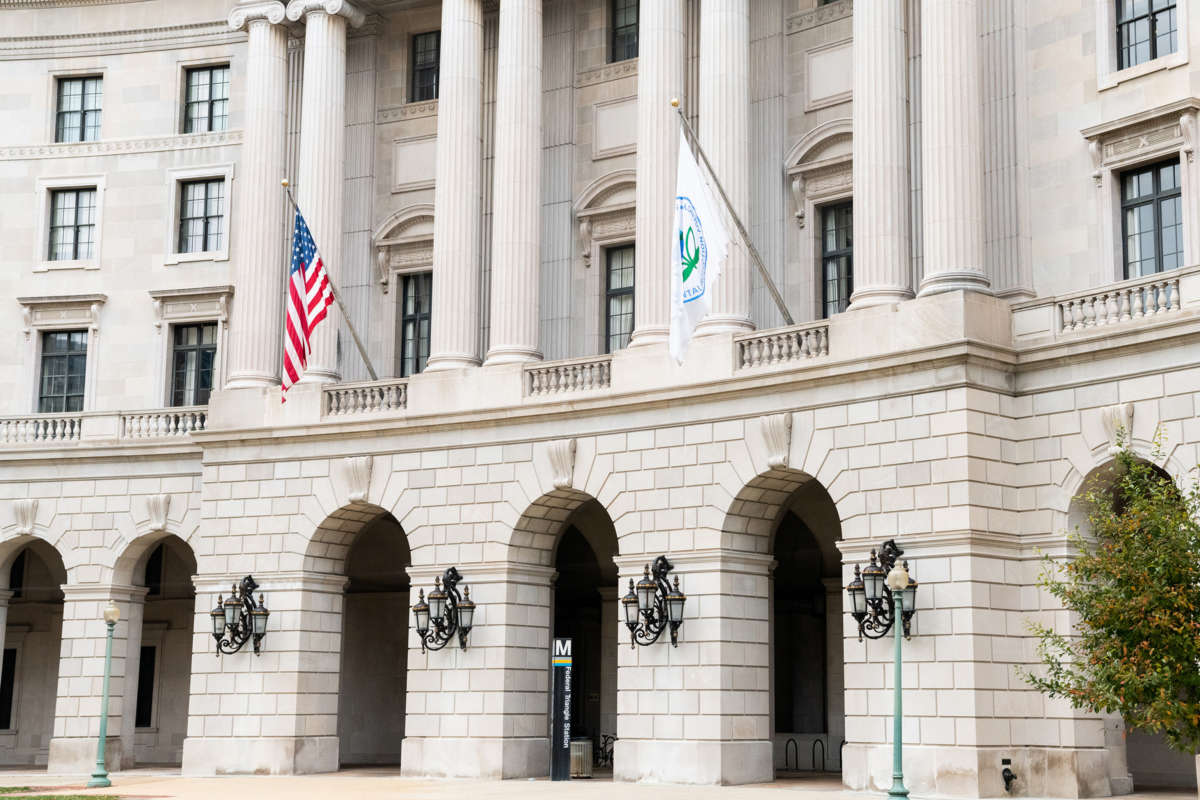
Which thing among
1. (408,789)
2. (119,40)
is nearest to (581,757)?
(408,789)

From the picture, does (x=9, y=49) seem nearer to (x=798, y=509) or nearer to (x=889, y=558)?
(x=798, y=509)

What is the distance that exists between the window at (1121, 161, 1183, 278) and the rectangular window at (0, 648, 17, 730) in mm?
35764

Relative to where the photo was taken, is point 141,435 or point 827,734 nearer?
point 827,734

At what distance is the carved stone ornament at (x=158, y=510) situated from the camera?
46812 mm

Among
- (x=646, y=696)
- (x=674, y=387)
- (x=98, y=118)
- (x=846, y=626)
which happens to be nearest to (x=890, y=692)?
(x=846, y=626)

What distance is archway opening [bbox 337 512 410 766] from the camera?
1919 inches

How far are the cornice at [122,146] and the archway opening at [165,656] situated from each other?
11677 mm

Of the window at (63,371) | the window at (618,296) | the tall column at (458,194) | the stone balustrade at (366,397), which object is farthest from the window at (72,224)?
the window at (618,296)

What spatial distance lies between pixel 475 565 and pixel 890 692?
448 inches

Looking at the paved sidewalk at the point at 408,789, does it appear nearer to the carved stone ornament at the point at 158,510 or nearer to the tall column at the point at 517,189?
the carved stone ornament at the point at 158,510

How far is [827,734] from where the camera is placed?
43.2 meters

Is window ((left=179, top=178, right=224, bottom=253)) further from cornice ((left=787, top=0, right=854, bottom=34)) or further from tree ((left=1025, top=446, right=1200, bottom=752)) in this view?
tree ((left=1025, top=446, right=1200, bottom=752))

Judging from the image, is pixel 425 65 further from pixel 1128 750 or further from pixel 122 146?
pixel 1128 750

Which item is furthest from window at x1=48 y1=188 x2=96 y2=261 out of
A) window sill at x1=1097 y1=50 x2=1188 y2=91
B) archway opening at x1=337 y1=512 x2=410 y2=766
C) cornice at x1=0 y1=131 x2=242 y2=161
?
window sill at x1=1097 y1=50 x2=1188 y2=91
